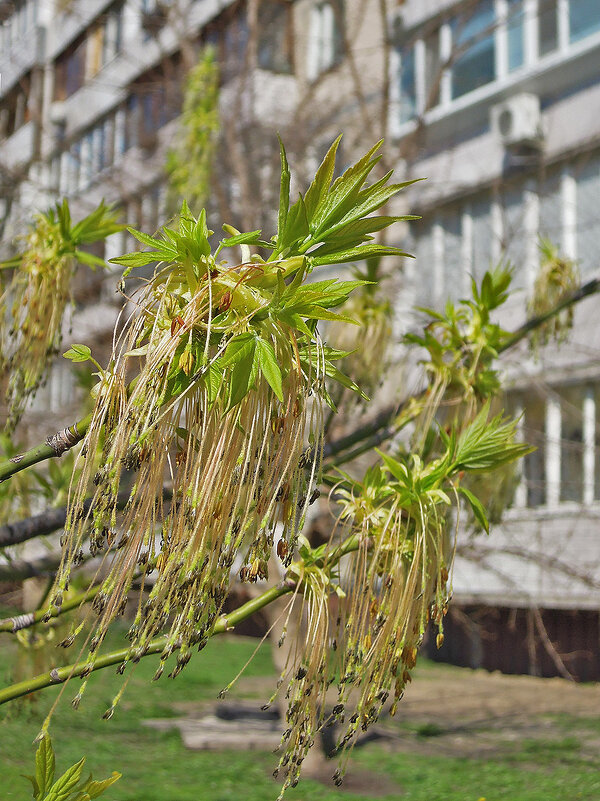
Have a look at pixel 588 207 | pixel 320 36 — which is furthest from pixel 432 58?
pixel 588 207

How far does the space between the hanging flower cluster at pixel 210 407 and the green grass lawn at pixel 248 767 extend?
534 centimetres

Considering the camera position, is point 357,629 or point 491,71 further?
point 491,71

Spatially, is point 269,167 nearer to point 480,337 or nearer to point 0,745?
point 0,745

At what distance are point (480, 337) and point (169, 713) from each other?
850cm

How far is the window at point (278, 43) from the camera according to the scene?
51.0 ft

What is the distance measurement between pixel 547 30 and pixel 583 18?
0.78m

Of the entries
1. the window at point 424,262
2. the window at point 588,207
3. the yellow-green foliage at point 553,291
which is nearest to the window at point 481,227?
the window at point 424,262

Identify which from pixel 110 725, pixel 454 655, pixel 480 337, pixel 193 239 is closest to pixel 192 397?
pixel 193 239

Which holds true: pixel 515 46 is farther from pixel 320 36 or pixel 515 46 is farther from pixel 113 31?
pixel 113 31

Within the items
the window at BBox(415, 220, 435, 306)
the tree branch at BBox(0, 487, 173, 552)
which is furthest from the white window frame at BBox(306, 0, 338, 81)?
the tree branch at BBox(0, 487, 173, 552)

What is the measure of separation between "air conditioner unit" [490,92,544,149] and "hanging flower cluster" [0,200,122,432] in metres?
10.8

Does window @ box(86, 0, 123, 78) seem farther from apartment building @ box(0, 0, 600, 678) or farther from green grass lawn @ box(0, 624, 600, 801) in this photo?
green grass lawn @ box(0, 624, 600, 801)

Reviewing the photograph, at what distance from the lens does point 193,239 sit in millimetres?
1598

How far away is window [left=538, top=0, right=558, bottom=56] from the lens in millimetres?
13531
